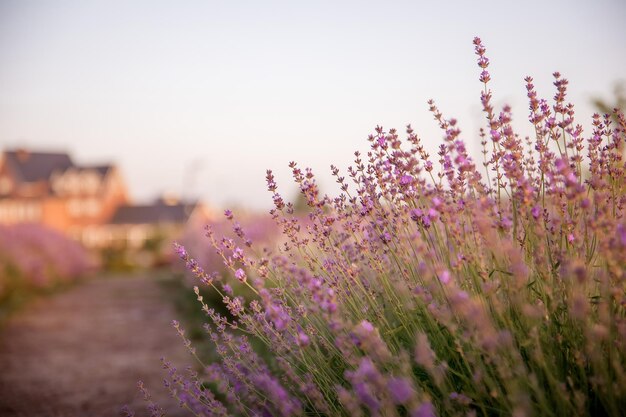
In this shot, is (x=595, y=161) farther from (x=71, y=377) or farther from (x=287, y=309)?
(x=71, y=377)

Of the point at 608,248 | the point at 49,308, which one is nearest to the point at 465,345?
the point at 608,248

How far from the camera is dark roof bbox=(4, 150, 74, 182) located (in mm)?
36031

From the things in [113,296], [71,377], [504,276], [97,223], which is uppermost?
[504,276]

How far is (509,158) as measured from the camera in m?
1.97

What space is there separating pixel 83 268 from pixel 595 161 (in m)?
18.6

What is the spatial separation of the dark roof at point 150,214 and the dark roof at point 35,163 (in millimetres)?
5298

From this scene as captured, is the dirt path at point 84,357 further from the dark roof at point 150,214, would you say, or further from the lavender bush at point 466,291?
the dark roof at point 150,214

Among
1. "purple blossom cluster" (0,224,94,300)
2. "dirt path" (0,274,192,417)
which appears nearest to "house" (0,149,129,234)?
"purple blossom cluster" (0,224,94,300)

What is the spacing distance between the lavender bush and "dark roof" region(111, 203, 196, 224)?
121 ft

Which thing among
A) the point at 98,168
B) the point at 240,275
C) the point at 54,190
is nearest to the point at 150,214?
the point at 98,168

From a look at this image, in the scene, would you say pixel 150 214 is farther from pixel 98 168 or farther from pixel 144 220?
pixel 98 168

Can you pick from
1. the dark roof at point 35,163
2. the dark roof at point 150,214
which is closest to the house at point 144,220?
the dark roof at point 150,214

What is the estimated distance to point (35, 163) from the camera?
37.1 m

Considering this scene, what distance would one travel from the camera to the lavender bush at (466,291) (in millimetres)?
1408
